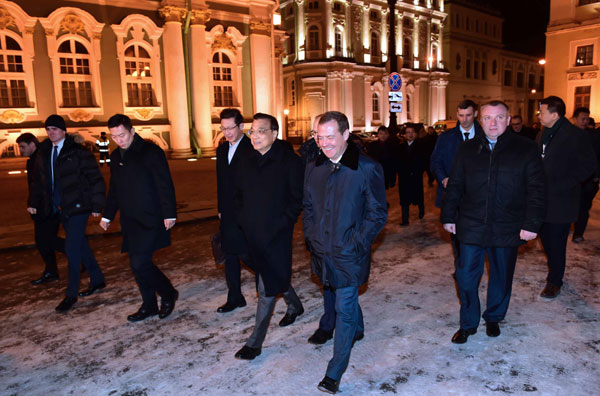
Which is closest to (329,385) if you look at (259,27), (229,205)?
(229,205)

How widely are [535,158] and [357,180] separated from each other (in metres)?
1.59

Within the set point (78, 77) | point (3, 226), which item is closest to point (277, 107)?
point (78, 77)

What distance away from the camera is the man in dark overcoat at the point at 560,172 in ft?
16.1

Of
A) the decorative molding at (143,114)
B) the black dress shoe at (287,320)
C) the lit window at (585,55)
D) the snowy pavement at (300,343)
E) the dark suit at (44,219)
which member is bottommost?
the snowy pavement at (300,343)

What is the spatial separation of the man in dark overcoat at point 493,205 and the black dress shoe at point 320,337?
1.09 m

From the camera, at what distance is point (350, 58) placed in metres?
44.3

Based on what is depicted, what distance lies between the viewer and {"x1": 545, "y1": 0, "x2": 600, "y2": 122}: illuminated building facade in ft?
99.3

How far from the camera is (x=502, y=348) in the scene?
3881 millimetres

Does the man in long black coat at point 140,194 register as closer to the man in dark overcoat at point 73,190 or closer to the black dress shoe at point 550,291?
the man in dark overcoat at point 73,190

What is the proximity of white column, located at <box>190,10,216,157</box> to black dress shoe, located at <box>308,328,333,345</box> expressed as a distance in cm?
2189

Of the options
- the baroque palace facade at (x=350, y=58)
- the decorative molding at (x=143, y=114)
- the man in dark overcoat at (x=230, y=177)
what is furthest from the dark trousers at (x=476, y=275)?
the baroque palace facade at (x=350, y=58)

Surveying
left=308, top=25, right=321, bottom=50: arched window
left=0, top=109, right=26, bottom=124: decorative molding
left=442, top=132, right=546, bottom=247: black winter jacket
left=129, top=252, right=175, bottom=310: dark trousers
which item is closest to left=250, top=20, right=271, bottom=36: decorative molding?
left=0, top=109, right=26, bottom=124: decorative molding

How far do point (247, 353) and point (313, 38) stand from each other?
1699 inches

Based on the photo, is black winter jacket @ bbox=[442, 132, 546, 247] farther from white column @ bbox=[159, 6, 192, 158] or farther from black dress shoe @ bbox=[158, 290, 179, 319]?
white column @ bbox=[159, 6, 192, 158]
